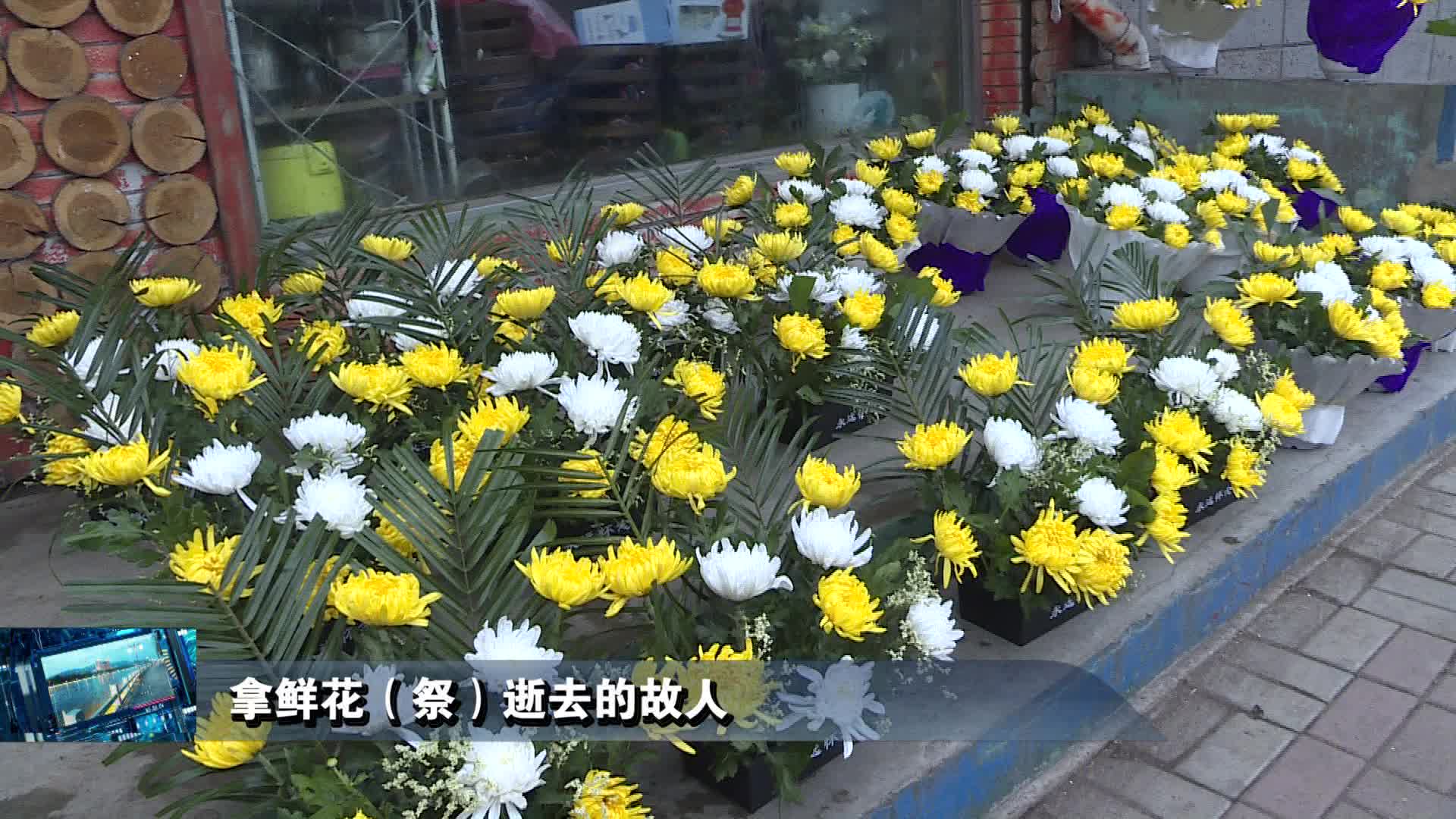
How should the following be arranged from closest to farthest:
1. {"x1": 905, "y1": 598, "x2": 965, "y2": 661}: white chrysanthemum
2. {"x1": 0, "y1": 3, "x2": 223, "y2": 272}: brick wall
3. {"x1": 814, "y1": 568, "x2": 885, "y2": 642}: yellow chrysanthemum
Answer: {"x1": 814, "y1": 568, "x2": 885, "y2": 642}: yellow chrysanthemum
{"x1": 905, "y1": 598, "x2": 965, "y2": 661}: white chrysanthemum
{"x1": 0, "y1": 3, "x2": 223, "y2": 272}: brick wall

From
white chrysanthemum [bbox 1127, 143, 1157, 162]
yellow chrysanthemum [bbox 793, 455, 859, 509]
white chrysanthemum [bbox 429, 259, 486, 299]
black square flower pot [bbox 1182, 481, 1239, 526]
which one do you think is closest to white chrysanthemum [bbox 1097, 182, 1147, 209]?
white chrysanthemum [bbox 1127, 143, 1157, 162]

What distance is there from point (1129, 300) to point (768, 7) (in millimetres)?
2617

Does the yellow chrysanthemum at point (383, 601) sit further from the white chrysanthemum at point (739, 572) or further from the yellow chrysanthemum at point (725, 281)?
the yellow chrysanthemum at point (725, 281)

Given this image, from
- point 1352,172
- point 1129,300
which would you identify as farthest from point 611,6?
point 1352,172

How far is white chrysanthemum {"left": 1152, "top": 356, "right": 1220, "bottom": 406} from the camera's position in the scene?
2.20 m

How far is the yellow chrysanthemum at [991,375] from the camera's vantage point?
1.97 m

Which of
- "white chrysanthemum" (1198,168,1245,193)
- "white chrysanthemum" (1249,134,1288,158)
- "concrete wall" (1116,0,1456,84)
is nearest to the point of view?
"white chrysanthemum" (1198,168,1245,193)

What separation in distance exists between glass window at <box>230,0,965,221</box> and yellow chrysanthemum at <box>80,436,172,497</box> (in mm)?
1917

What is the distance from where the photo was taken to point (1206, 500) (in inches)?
95.4

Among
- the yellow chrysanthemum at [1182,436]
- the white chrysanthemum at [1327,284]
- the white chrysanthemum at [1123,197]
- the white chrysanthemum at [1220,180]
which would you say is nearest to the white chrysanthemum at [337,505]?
the yellow chrysanthemum at [1182,436]

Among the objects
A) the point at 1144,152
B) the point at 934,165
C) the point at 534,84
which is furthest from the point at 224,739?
the point at 1144,152

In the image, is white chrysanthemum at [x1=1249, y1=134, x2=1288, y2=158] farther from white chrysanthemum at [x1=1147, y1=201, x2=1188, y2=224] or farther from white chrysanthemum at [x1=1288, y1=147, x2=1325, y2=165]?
white chrysanthemum at [x1=1147, y1=201, x2=1188, y2=224]

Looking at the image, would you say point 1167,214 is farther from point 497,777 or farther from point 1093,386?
point 497,777

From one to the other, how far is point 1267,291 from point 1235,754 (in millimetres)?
1175
